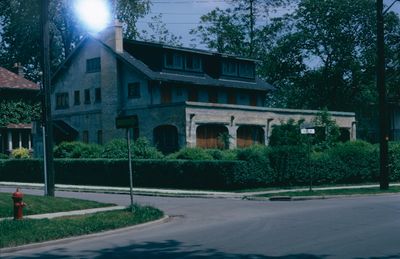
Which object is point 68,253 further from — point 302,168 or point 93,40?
point 93,40

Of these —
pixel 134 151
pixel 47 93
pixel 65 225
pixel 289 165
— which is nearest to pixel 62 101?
pixel 134 151

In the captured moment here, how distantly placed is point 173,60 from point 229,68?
20.9 feet

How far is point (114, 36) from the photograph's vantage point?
44.8m

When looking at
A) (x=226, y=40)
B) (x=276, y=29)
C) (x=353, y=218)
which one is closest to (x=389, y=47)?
(x=276, y=29)

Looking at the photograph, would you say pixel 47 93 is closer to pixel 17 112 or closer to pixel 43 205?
pixel 43 205

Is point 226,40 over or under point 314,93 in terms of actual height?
over

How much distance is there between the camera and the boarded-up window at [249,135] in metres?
41.1

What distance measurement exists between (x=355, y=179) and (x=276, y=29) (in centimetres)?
3774

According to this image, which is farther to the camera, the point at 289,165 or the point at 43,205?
the point at 289,165

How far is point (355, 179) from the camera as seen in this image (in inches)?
1224

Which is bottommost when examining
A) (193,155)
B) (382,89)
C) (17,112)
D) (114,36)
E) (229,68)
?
(193,155)

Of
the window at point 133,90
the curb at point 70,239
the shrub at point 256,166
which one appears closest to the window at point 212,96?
the window at point 133,90

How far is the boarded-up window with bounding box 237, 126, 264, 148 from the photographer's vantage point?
41.1 metres

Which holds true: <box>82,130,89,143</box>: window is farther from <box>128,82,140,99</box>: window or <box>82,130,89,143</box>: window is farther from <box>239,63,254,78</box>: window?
<box>239,63,254,78</box>: window
